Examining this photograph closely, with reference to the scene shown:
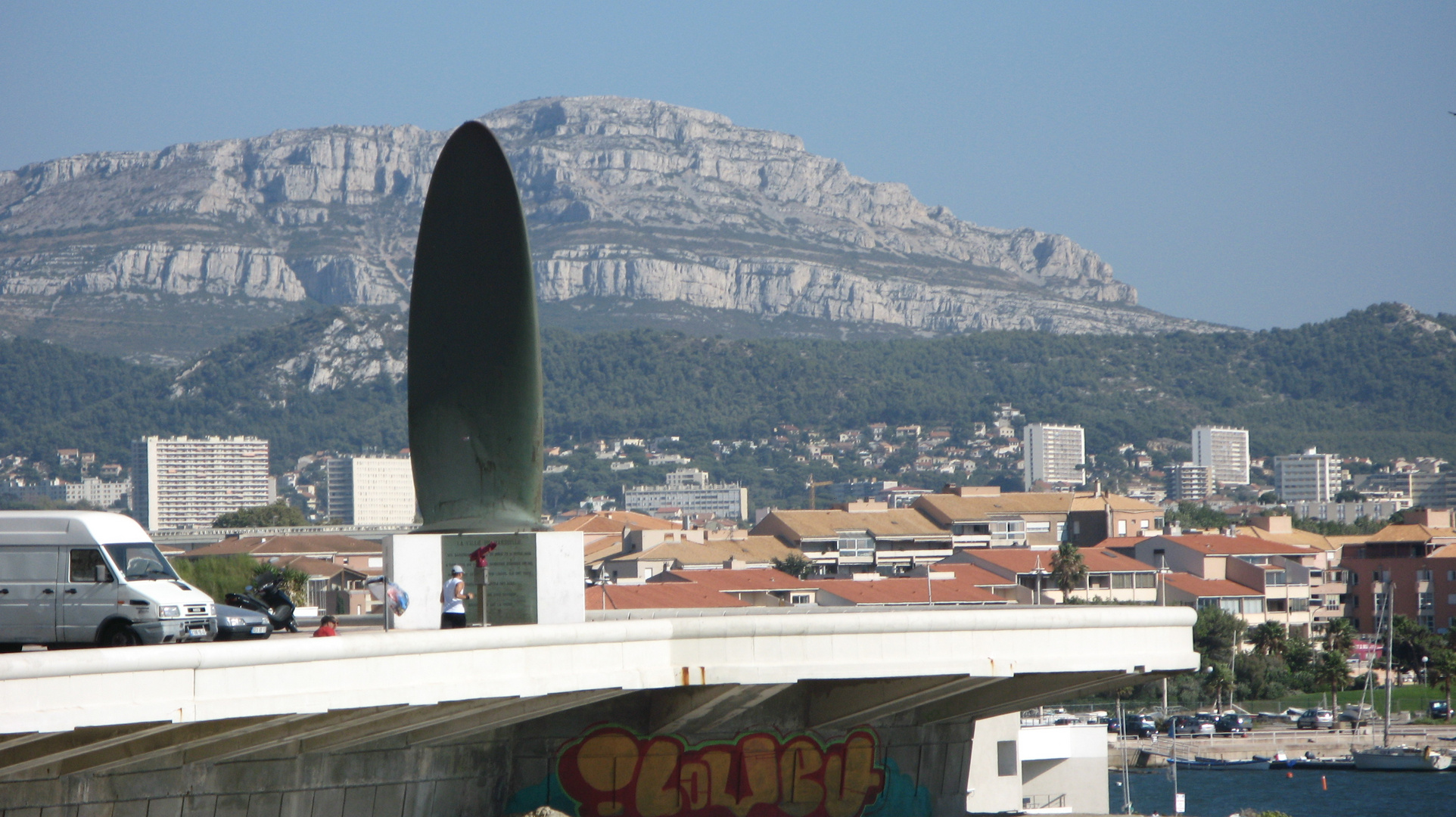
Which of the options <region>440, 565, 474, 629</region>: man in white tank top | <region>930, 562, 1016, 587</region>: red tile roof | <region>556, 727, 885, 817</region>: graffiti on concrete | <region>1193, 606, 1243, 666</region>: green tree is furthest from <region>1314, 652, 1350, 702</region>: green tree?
<region>440, 565, 474, 629</region>: man in white tank top

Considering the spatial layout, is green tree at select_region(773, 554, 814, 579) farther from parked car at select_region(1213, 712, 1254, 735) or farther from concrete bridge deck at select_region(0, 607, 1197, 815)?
concrete bridge deck at select_region(0, 607, 1197, 815)

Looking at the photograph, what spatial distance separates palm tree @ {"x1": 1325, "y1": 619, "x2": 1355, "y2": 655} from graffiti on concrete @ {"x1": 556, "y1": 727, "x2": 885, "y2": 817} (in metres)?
79.9

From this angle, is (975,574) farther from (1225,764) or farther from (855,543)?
(855,543)

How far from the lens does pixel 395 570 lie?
2339 centimetres

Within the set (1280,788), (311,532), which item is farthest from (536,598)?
(311,532)

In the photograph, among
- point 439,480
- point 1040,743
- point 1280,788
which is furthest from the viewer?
point 1280,788

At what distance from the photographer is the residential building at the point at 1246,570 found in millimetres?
119188

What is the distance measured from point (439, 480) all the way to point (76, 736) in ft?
27.2

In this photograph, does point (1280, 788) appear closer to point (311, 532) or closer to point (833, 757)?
point (833, 757)

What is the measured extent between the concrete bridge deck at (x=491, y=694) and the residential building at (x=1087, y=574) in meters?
79.9

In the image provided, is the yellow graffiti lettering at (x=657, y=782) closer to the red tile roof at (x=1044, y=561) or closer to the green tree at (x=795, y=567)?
the red tile roof at (x=1044, y=561)

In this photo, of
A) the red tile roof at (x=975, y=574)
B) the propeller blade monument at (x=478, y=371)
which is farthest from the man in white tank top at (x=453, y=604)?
the red tile roof at (x=975, y=574)

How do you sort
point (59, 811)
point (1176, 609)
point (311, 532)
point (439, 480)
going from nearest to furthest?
1. point (59, 811)
2. point (439, 480)
3. point (1176, 609)
4. point (311, 532)

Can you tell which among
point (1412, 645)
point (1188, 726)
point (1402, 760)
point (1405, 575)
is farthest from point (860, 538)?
point (1402, 760)
